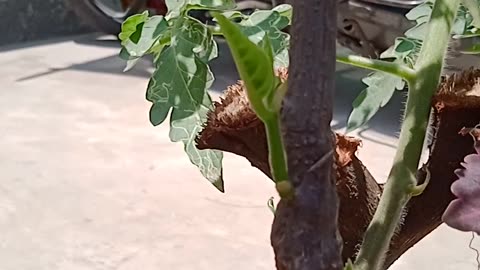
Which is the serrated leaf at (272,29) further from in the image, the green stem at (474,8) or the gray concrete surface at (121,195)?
the gray concrete surface at (121,195)

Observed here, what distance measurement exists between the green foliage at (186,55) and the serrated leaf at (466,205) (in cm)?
16

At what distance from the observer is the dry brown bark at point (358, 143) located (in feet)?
1.40

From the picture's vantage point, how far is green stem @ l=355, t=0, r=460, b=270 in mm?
356

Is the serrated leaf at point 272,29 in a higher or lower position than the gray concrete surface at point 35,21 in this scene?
higher

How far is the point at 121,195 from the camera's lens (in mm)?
1922

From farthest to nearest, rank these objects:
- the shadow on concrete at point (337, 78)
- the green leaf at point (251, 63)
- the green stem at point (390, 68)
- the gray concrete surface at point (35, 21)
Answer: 1. the gray concrete surface at point (35, 21)
2. the shadow on concrete at point (337, 78)
3. the green stem at point (390, 68)
4. the green leaf at point (251, 63)

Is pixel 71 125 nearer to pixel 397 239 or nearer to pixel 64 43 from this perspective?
pixel 64 43

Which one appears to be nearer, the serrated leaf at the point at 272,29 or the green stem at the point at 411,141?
the green stem at the point at 411,141

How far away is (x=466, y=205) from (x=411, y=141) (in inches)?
2.9

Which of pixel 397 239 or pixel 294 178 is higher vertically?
pixel 294 178

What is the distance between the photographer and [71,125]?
95.3 inches

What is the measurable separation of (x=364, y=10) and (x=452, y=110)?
1.96m

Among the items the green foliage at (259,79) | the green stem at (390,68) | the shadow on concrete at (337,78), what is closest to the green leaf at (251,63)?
the green foliage at (259,79)

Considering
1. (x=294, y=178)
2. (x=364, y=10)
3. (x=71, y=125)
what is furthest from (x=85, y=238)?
(x=294, y=178)
